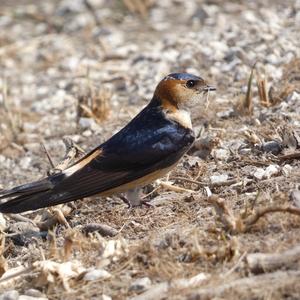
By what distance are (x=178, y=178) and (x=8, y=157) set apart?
2.21 meters

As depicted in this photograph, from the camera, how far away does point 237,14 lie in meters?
9.23

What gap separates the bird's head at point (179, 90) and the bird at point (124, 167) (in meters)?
0.05

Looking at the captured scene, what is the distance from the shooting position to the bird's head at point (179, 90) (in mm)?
5340

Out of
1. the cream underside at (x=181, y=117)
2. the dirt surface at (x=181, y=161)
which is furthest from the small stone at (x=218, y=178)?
the cream underside at (x=181, y=117)

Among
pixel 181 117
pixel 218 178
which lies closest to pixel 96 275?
pixel 218 178

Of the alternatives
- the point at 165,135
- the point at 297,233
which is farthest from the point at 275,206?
the point at 165,135

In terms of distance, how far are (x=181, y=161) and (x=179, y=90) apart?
562 millimetres

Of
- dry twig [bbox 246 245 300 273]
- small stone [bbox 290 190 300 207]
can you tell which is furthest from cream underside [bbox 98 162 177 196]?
dry twig [bbox 246 245 300 273]

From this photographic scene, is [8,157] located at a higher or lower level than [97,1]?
lower

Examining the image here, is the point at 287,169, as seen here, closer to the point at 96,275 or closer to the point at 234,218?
the point at 234,218

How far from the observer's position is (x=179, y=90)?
211 inches

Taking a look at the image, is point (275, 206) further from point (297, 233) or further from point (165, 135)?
point (165, 135)

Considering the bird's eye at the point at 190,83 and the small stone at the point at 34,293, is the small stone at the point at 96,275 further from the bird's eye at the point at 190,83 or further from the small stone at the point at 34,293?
the bird's eye at the point at 190,83

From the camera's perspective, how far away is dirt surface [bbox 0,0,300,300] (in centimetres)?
389
